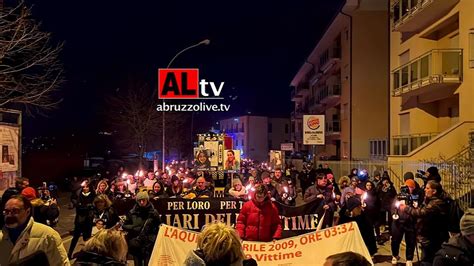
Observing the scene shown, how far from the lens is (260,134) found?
116 m

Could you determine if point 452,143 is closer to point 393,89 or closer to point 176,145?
point 393,89

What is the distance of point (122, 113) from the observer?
148 feet

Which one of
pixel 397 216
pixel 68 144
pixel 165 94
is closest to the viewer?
pixel 397 216

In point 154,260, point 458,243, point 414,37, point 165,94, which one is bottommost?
point 154,260

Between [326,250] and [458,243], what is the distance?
16.2 ft

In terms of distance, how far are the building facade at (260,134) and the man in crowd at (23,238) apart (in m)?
108

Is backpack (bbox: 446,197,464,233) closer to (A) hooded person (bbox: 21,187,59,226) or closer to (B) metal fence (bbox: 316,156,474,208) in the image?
(A) hooded person (bbox: 21,187,59,226)

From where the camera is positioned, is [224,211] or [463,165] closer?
[224,211]

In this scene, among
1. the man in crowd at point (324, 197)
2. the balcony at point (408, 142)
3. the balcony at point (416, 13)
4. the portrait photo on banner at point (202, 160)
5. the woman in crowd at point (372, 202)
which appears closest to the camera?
the man in crowd at point (324, 197)

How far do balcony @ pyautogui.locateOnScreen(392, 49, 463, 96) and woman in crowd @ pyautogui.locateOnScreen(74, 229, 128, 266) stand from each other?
73.7 ft

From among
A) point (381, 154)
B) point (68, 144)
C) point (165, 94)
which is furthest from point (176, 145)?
point (165, 94)

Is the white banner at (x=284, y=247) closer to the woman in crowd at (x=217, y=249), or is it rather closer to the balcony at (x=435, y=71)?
the woman in crowd at (x=217, y=249)

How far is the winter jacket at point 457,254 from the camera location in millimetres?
4723

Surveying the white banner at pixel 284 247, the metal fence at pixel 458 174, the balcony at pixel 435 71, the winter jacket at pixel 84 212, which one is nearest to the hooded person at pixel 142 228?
the white banner at pixel 284 247
